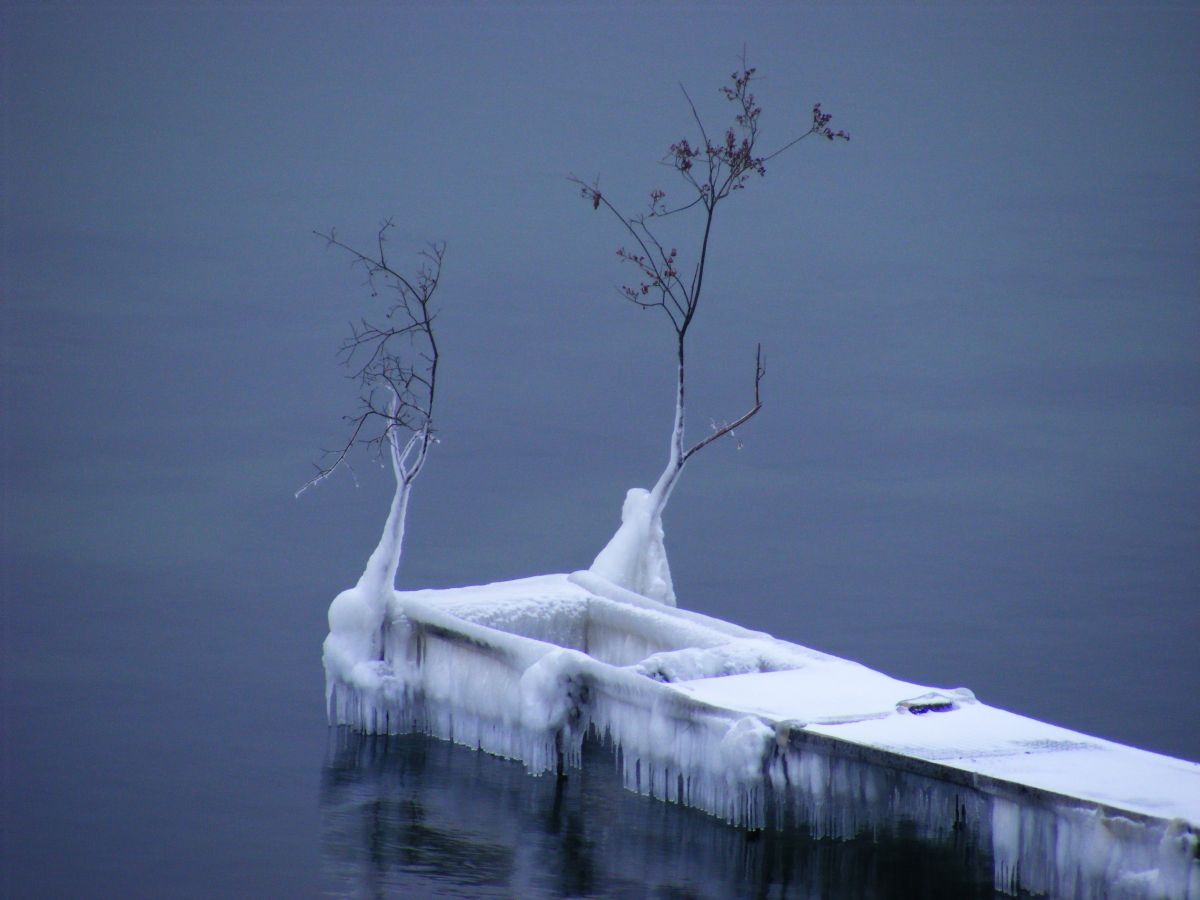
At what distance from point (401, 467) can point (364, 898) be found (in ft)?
15.4

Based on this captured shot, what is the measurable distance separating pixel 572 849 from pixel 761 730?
183cm

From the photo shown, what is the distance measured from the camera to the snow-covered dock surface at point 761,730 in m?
13.1

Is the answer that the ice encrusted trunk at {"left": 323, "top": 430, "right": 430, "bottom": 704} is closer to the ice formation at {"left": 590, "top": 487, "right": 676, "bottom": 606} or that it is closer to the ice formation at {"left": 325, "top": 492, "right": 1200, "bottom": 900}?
the ice formation at {"left": 325, "top": 492, "right": 1200, "bottom": 900}

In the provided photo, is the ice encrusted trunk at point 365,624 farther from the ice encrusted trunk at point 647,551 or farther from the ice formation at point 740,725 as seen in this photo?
the ice encrusted trunk at point 647,551

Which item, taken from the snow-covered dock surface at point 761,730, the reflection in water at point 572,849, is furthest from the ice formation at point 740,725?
the reflection in water at point 572,849

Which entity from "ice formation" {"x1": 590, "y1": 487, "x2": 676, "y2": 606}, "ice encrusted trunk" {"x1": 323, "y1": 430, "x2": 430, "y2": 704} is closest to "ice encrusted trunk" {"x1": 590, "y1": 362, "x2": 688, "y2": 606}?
"ice formation" {"x1": 590, "y1": 487, "x2": 676, "y2": 606}

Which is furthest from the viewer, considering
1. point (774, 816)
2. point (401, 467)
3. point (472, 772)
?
point (401, 467)

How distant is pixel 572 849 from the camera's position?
15539mm

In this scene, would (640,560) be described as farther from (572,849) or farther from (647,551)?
(572,849)

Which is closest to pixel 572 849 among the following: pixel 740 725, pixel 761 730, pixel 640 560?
pixel 740 725

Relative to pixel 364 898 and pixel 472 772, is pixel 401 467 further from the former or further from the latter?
pixel 364 898

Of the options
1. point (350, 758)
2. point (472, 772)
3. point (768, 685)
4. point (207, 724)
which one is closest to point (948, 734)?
point (768, 685)

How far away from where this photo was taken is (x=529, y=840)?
51.6ft

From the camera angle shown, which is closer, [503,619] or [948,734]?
[948,734]
